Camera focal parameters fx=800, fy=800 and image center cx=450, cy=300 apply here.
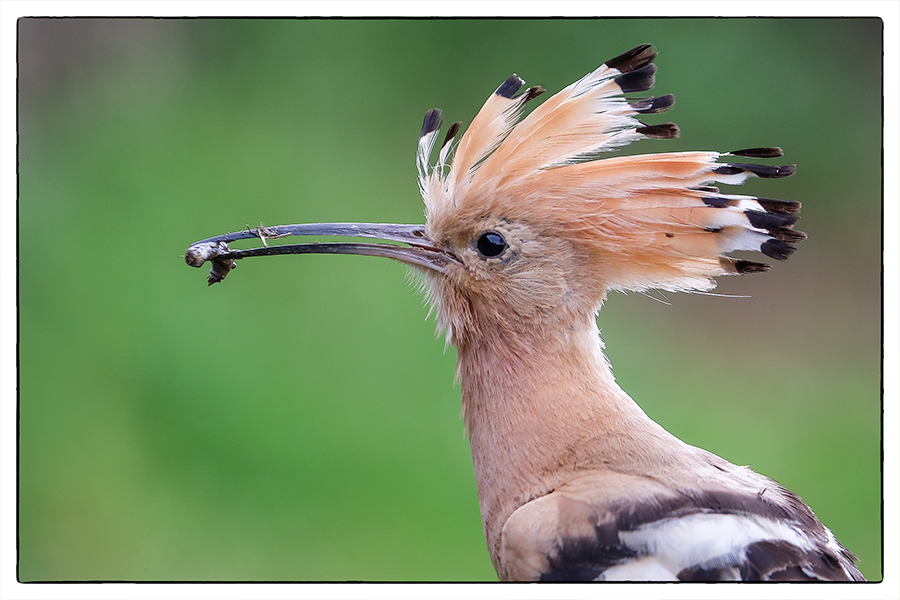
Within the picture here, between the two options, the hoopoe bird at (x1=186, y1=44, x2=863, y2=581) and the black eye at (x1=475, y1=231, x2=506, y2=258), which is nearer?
the hoopoe bird at (x1=186, y1=44, x2=863, y2=581)

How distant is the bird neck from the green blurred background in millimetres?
256

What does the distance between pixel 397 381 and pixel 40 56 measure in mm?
1301

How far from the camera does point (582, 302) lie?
4.46 feet

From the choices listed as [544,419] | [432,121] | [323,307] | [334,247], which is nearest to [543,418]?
[544,419]

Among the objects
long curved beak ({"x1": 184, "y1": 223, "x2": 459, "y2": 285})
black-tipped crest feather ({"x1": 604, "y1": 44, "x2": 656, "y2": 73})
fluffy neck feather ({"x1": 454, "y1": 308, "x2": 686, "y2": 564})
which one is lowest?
fluffy neck feather ({"x1": 454, "y1": 308, "x2": 686, "y2": 564})

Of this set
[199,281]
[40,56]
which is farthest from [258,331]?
[40,56]

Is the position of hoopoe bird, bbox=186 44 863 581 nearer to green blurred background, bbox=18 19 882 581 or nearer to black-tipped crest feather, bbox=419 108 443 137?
→ black-tipped crest feather, bbox=419 108 443 137

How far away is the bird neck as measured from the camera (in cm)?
129

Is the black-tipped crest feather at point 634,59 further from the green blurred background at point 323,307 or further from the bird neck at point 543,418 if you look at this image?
the bird neck at point 543,418

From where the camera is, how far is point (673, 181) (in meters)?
1.28

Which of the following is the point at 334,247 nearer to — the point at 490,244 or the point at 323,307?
the point at 490,244

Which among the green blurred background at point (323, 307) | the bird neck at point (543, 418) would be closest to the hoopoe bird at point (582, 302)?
the bird neck at point (543, 418)

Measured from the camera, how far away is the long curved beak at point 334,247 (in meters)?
1.38


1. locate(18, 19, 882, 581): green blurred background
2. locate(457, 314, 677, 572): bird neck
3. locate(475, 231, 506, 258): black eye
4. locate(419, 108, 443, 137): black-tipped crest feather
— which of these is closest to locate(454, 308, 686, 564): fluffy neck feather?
locate(457, 314, 677, 572): bird neck
